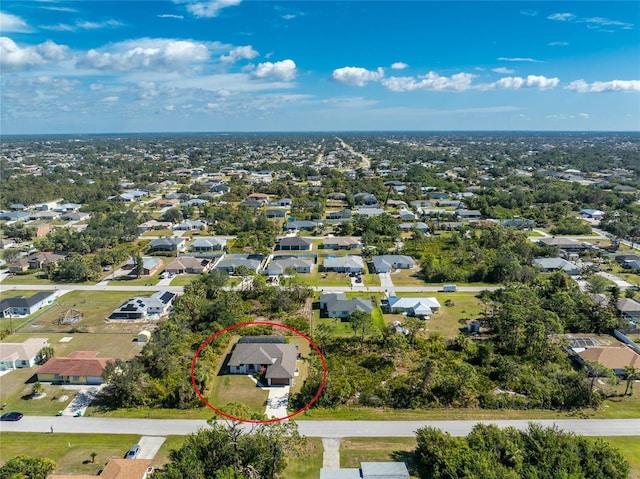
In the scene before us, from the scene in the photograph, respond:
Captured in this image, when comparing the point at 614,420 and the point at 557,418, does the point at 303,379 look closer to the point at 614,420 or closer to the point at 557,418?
the point at 557,418

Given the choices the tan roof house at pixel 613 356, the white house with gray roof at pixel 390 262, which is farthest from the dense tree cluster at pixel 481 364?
the white house with gray roof at pixel 390 262

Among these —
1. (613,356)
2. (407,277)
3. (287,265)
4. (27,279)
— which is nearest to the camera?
(613,356)

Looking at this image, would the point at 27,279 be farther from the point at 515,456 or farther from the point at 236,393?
the point at 515,456

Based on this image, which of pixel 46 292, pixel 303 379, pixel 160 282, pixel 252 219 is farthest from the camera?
pixel 252 219

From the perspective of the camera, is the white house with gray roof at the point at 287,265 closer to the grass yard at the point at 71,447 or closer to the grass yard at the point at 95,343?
the grass yard at the point at 95,343

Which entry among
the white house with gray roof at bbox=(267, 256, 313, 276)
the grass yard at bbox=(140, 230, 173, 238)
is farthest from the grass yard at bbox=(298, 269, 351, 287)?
the grass yard at bbox=(140, 230, 173, 238)

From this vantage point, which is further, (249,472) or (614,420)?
(614,420)

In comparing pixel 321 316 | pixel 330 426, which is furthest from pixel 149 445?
pixel 321 316

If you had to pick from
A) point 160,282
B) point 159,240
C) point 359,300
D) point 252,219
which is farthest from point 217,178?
point 359,300
